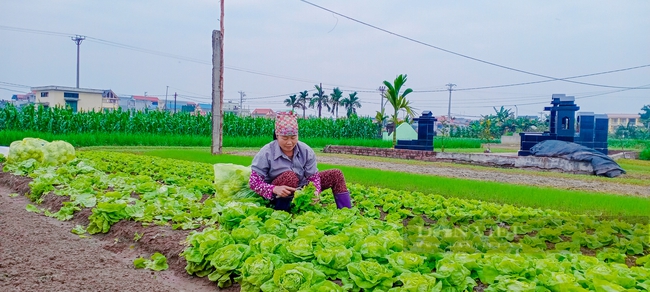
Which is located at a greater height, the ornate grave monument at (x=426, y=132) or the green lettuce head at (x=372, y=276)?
the ornate grave monument at (x=426, y=132)

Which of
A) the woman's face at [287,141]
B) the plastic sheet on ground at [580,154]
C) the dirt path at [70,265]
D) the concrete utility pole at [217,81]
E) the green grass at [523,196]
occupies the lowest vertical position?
the dirt path at [70,265]

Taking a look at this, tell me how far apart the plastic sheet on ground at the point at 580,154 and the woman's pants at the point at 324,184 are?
40.6 ft

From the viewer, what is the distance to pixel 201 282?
345 centimetres

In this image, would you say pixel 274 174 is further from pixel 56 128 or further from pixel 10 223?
pixel 56 128

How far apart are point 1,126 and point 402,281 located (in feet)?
79.5

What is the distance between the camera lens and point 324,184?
509 cm

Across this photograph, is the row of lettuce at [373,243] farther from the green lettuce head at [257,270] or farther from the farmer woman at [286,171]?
the farmer woman at [286,171]

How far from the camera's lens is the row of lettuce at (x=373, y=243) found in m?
2.75

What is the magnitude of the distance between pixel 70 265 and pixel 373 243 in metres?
2.20

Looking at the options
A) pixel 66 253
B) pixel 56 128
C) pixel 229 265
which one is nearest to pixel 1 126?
pixel 56 128

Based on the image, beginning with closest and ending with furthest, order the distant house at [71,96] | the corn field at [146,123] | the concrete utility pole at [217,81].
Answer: the concrete utility pole at [217,81] → the corn field at [146,123] → the distant house at [71,96]

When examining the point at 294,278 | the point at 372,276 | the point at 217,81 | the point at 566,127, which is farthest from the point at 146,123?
the point at 372,276

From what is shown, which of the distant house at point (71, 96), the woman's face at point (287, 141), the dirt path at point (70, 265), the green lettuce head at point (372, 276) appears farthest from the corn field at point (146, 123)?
the distant house at point (71, 96)

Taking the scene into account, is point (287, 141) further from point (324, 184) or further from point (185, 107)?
point (185, 107)
